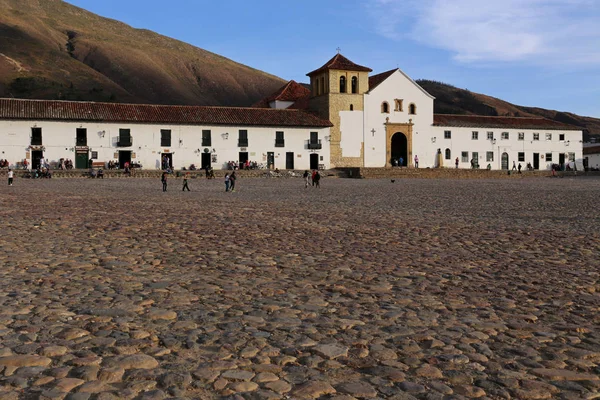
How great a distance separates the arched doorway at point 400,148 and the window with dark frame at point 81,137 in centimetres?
2578

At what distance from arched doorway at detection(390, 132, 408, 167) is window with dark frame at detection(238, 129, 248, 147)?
541 inches

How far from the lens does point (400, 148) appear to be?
54.7 m

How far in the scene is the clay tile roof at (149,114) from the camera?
42656 mm

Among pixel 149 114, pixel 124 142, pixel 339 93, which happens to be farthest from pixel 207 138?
pixel 339 93

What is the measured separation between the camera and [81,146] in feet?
143

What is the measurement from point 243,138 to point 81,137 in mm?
12124

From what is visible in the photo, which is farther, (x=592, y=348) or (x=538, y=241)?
(x=538, y=241)

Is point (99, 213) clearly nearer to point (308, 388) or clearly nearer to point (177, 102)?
point (308, 388)

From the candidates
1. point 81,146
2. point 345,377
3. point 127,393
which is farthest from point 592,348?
point 81,146

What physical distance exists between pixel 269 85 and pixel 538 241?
136 metres

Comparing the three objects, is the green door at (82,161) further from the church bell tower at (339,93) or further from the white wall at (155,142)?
the church bell tower at (339,93)

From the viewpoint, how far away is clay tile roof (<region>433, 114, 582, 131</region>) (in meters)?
55.9

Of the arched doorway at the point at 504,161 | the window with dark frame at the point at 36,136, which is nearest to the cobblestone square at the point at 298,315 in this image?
the window with dark frame at the point at 36,136

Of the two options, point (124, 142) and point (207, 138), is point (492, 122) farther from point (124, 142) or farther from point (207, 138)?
point (124, 142)
